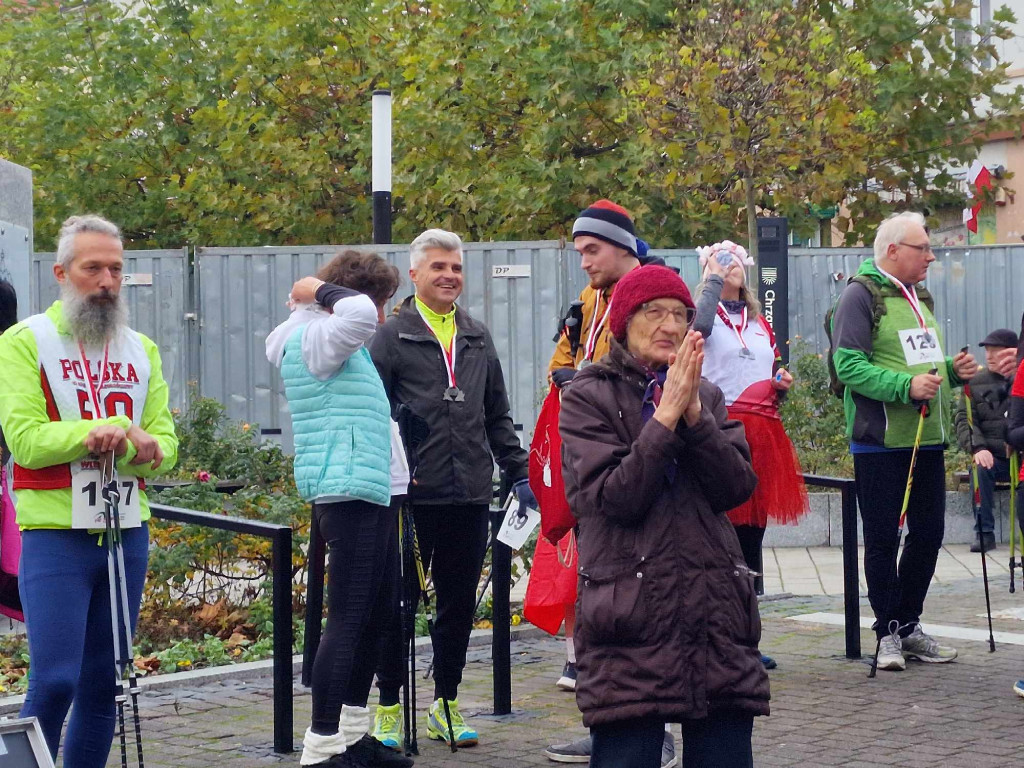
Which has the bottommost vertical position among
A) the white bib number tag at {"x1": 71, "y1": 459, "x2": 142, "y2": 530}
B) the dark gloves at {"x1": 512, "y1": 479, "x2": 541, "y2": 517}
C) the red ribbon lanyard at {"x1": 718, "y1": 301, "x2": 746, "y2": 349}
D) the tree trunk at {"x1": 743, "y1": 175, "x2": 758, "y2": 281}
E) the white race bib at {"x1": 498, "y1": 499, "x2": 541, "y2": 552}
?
the white race bib at {"x1": 498, "y1": 499, "x2": 541, "y2": 552}

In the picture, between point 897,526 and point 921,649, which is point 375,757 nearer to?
point 897,526

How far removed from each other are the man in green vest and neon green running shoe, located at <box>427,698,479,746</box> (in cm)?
235

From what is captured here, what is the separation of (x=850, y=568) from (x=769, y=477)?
1.00 m

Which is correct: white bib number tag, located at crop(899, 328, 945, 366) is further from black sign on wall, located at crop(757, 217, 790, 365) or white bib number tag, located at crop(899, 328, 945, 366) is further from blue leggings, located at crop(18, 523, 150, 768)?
black sign on wall, located at crop(757, 217, 790, 365)

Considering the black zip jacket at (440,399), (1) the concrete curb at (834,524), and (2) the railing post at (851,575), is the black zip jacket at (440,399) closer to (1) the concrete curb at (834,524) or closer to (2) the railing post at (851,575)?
(2) the railing post at (851,575)

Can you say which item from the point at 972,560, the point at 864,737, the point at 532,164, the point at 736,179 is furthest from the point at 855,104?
the point at 864,737

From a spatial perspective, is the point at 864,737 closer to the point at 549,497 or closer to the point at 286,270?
the point at 549,497

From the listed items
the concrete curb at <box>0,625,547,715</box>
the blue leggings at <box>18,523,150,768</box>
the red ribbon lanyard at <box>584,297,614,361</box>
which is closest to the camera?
the blue leggings at <box>18,523,150,768</box>

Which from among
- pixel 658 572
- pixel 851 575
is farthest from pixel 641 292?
pixel 851 575

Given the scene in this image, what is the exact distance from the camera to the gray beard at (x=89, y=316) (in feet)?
15.6

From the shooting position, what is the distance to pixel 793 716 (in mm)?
6668

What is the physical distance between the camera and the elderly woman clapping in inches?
155

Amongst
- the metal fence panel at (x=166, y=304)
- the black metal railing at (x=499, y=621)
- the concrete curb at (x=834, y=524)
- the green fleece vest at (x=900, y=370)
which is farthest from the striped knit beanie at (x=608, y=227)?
the metal fence panel at (x=166, y=304)

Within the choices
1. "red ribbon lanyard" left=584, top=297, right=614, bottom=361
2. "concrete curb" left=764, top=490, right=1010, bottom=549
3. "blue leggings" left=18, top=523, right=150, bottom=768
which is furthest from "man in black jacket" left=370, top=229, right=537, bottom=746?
"concrete curb" left=764, top=490, right=1010, bottom=549
